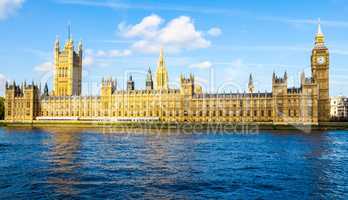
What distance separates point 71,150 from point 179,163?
56.1ft

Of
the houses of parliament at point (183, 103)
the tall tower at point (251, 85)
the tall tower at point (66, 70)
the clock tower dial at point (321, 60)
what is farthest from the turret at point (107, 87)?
the clock tower dial at point (321, 60)

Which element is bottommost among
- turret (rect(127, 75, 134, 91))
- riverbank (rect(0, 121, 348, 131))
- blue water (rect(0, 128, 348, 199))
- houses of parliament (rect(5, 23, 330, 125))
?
blue water (rect(0, 128, 348, 199))

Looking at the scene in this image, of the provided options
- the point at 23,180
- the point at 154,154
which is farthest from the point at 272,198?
the point at 154,154

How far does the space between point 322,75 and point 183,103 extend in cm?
4457

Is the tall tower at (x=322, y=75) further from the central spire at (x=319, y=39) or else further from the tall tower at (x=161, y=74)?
the tall tower at (x=161, y=74)

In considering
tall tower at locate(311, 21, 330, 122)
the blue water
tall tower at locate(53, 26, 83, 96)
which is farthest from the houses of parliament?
the blue water

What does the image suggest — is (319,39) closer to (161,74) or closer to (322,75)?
(322,75)

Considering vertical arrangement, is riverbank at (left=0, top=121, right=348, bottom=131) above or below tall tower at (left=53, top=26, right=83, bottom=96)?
below

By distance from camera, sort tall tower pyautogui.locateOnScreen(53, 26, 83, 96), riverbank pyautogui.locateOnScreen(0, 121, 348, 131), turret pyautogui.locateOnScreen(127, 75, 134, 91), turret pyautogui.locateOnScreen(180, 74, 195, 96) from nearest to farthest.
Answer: riverbank pyautogui.locateOnScreen(0, 121, 348, 131) < turret pyautogui.locateOnScreen(180, 74, 195, 96) < turret pyautogui.locateOnScreen(127, 75, 134, 91) < tall tower pyautogui.locateOnScreen(53, 26, 83, 96)

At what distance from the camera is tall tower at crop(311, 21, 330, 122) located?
121562mm

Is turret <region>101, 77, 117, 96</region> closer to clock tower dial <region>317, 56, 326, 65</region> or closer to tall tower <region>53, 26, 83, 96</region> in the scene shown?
tall tower <region>53, 26, 83, 96</region>

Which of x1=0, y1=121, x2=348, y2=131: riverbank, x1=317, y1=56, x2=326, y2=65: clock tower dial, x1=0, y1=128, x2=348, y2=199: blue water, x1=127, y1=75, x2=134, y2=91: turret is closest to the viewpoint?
x1=0, y1=128, x2=348, y2=199: blue water

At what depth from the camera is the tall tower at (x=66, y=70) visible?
164m

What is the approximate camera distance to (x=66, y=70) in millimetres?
164875
